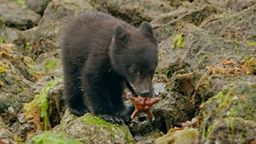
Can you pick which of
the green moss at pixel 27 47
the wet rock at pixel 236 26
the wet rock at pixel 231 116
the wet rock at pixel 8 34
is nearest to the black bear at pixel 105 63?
the wet rock at pixel 231 116

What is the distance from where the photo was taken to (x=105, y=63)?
9.65 meters

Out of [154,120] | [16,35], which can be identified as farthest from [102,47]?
[16,35]

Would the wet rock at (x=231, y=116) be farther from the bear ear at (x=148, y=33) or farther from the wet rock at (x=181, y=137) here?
the bear ear at (x=148, y=33)

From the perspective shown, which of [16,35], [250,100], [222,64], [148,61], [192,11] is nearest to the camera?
[250,100]

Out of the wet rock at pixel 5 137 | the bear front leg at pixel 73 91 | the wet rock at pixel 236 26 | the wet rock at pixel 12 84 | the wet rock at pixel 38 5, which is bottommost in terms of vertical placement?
the wet rock at pixel 38 5

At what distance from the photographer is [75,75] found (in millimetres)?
10422

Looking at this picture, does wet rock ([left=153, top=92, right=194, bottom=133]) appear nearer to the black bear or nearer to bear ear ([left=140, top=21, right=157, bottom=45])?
the black bear

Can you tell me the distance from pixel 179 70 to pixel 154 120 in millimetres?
1405

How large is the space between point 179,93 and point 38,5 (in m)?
12.3

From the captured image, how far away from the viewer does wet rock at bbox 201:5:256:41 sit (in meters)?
12.0

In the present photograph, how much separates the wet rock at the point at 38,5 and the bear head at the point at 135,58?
40.6 feet

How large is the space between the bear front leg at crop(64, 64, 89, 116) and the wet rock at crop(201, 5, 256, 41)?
2.39 metres

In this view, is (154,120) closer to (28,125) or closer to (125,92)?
(125,92)

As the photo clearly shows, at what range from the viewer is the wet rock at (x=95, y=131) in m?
9.04
